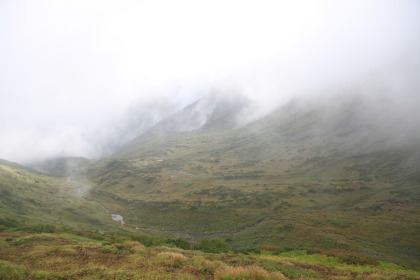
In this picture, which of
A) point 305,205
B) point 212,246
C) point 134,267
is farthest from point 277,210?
point 134,267

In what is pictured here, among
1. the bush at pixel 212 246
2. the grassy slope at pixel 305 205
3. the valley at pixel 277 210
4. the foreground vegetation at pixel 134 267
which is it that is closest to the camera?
the foreground vegetation at pixel 134 267

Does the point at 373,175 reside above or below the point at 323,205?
above

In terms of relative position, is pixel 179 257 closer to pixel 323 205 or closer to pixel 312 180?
pixel 323 205

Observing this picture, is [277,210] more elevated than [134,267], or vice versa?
[277,210]

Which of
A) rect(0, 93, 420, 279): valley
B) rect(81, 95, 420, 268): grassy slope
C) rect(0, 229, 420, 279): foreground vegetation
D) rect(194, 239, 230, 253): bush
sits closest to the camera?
rect(0, 229, 420, 279): foreground vegetation

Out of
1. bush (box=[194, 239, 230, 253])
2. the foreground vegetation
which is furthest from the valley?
the foreground vegetation

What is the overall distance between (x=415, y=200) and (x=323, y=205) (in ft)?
164

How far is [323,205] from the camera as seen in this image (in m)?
112

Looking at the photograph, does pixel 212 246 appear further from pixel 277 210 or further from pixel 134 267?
pixel 277 210

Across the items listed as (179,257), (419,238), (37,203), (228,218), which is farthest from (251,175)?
(179,257)

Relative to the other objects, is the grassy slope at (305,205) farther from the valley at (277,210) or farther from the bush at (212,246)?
the bush at (212,246)

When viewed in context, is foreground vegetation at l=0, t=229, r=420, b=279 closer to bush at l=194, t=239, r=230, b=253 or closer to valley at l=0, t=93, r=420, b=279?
valley at l=0, t=93, r=420, b=279

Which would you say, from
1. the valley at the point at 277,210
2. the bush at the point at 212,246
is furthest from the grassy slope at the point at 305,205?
the bush at the point at 212,246

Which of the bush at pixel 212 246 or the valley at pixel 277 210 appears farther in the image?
the valley at pixel 277 210
